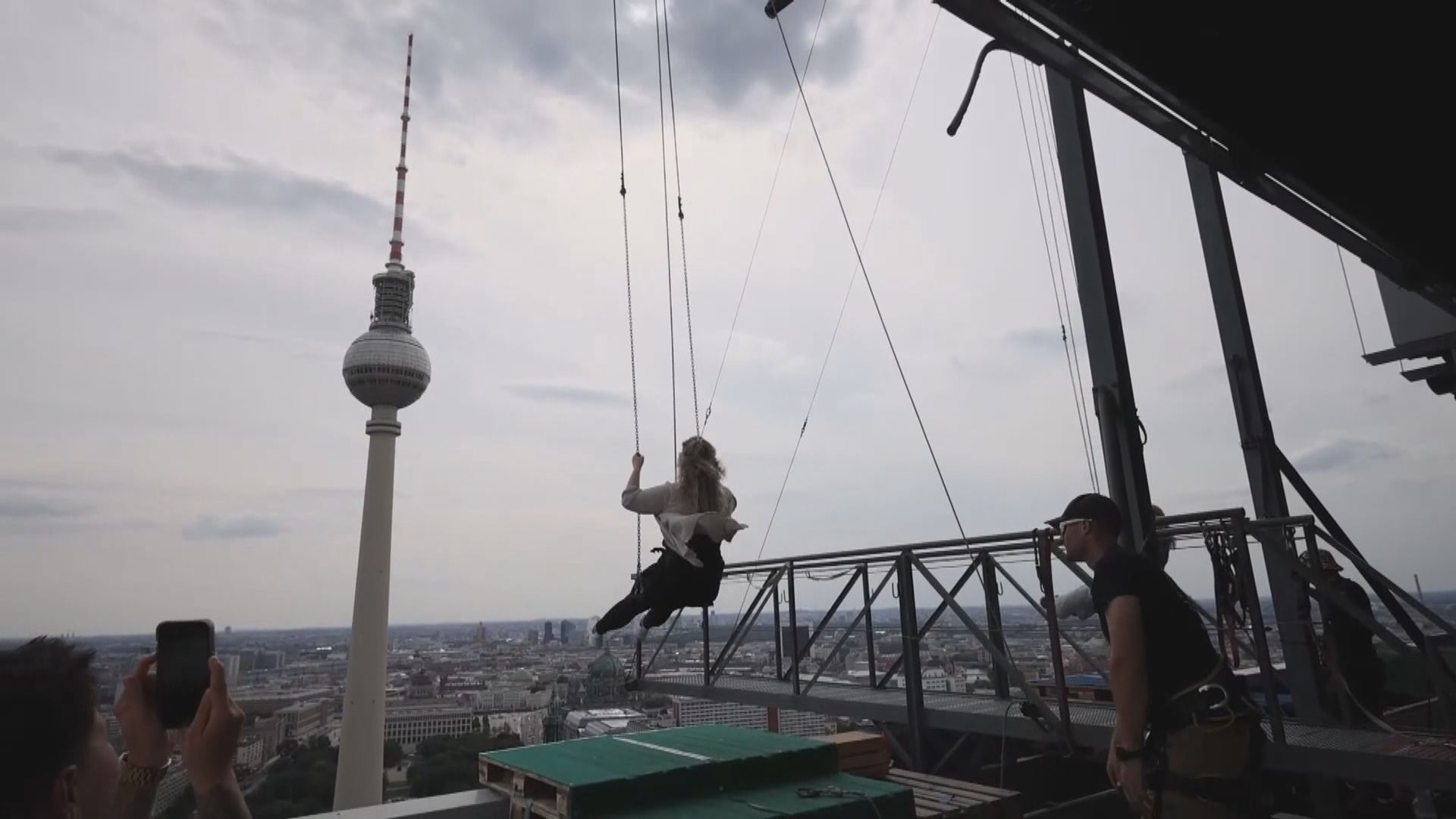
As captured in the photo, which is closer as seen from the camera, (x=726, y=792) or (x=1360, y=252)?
(x=726, y=792)

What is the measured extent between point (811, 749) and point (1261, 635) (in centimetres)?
338

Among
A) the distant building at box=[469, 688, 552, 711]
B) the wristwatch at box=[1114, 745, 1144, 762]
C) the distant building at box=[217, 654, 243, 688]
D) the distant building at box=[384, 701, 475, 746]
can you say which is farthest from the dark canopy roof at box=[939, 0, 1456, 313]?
the distant building at box=[384, 701, 475, 746]

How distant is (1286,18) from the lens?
4.90 m

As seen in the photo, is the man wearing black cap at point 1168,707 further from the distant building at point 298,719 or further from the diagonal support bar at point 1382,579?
the distant building at point 298,719

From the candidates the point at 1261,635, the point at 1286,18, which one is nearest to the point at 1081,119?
the point at 1286,18

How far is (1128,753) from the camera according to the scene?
3.00 m

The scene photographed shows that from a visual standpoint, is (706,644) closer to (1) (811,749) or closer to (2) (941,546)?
(2) (941,546)

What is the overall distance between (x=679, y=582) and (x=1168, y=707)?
131 inches

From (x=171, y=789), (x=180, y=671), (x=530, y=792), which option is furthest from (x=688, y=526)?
(x=180, y=671)

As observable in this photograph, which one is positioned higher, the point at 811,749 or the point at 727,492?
the point at 727,492

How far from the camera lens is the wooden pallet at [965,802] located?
345 cm

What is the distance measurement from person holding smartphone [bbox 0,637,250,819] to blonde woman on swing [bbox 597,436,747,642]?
384 cm

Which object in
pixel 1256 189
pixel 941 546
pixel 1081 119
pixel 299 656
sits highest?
pixel 1081 119

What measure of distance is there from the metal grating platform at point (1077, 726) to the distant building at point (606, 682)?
43cm
